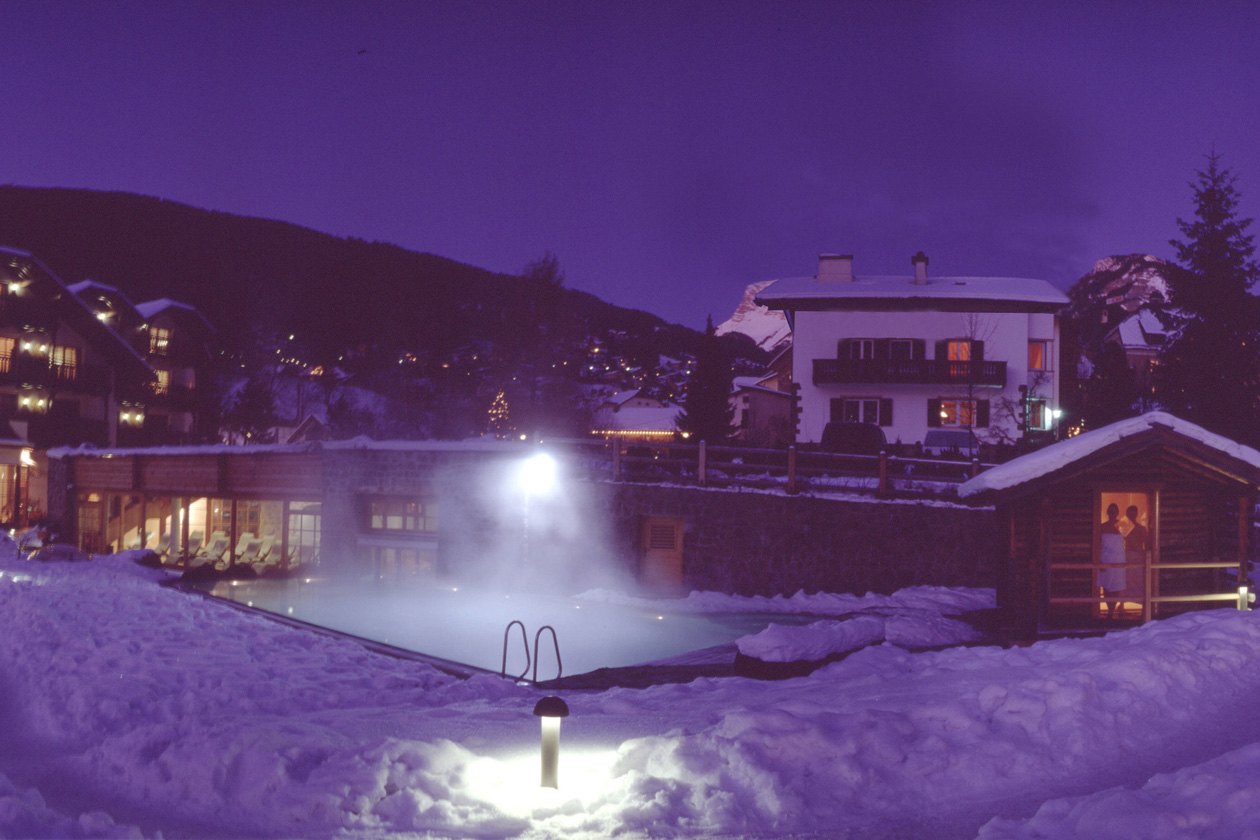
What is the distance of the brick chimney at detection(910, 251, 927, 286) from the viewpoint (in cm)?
4181

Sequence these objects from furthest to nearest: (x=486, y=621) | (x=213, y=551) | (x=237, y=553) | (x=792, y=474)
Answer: (x=213, y=551) → (x=237, y=553) → (x=792, y=474) → (x=486, y=621)

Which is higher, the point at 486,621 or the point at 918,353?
the point at 918,353

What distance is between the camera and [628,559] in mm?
20031

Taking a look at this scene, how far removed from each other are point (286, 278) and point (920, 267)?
90.3 meters

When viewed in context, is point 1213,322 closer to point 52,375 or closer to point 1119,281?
point 52,375

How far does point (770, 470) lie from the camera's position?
67.2ft

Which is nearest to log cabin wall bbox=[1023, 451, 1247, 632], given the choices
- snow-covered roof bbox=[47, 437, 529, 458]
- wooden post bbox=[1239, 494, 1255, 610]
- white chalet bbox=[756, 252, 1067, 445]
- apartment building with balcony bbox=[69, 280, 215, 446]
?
wooden post bbox=[1239, 494, 1255, 610]

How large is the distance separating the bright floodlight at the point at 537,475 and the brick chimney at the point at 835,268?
26.6m

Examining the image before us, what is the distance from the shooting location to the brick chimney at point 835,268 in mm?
42938

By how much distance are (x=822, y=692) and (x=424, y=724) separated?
395cm

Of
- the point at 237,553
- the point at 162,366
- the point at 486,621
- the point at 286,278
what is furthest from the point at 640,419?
the point at 286,278

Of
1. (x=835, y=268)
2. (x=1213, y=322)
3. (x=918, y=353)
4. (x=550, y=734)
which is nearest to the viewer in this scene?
(x=550, y=734)

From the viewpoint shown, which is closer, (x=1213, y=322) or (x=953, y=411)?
(x=1213, y=322)

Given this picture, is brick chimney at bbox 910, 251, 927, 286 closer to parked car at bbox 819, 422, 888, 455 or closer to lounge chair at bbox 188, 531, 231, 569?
parked car at bbox 819, 422, 888, 455
